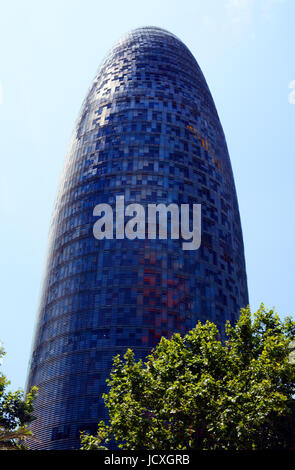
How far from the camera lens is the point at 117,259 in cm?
8088

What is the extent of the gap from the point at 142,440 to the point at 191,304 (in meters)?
50.8

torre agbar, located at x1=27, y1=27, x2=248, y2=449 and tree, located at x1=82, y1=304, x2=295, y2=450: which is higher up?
torre agbar, located at x1=27, y1=27, x2=248, y2=449

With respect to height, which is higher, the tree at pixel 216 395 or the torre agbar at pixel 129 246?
the torre agbar at pixel 129 246

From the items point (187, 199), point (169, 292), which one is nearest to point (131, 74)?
point (187, 199)

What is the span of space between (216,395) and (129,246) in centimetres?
5245

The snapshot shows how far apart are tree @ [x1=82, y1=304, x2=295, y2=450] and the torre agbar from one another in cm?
3808

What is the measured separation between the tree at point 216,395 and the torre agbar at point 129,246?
125 ft

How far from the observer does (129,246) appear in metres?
81.9

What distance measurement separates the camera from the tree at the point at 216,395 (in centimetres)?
2819

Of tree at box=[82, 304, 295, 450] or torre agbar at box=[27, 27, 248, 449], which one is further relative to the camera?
torre agbar at box=[27, 27, 248, 449]

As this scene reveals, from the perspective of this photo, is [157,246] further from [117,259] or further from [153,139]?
[153,139]

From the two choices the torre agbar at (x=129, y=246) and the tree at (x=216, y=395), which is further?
the torre agbar at (x=129, y=246)

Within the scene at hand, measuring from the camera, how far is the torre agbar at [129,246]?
7338 centimetres

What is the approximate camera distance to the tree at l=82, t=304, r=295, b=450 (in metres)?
28.2
